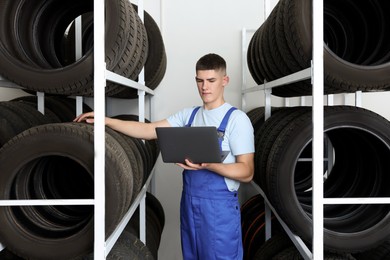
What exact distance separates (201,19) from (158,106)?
0.92 m

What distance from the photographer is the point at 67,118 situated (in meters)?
2.39

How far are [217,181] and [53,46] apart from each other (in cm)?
119

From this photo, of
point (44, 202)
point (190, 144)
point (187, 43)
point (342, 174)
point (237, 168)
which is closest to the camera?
point (44, 202)

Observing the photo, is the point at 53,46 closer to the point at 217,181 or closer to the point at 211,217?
the point at 217,181

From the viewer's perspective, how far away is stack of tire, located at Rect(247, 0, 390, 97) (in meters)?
1.51

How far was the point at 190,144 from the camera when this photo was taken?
1.70 meters

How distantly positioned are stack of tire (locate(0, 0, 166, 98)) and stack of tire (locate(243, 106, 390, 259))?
2.80 ft

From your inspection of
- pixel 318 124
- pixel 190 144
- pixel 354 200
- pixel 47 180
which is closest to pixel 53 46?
pixel 47 180

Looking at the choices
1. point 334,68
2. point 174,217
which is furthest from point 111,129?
point 174,217

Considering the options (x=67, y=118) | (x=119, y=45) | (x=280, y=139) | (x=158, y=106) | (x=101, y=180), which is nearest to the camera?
(x=101, y=180)

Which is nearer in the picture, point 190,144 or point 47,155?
point 47,155

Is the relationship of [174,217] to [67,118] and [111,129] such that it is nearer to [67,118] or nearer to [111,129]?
[67,118]

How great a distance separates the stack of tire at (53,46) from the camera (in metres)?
1.53

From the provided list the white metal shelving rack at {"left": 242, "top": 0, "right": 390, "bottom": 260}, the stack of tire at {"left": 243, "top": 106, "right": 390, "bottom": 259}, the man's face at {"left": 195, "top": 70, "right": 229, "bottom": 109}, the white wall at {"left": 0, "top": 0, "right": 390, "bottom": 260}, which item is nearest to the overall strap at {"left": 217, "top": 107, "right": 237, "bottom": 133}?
the man's face at {"left": 195, "top": 70, "right": 229, "bottom": 109}
